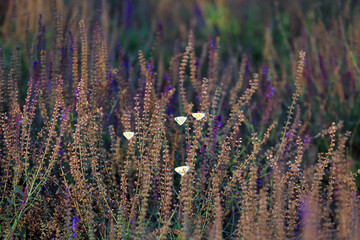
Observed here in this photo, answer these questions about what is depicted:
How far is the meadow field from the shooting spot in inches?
73.1

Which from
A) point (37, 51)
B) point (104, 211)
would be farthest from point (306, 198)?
point (37, 51)

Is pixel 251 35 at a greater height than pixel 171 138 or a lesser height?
greater

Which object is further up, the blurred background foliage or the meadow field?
the blurred background foliage

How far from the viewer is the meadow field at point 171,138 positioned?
1856mm

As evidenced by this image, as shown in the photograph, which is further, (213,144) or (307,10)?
(307,10)

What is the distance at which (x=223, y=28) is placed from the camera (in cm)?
514

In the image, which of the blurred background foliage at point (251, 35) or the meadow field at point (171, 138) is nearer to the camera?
the meadow field at point (171, 138)

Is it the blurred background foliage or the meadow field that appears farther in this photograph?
the blurred background foliage

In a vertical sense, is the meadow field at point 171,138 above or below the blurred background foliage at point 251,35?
below

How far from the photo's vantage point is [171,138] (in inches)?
100.0

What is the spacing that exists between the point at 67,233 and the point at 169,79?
1.19 m

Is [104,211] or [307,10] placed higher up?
[307,10]

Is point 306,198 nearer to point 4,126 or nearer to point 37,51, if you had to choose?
point 4,126

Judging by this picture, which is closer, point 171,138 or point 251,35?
point 171,138
